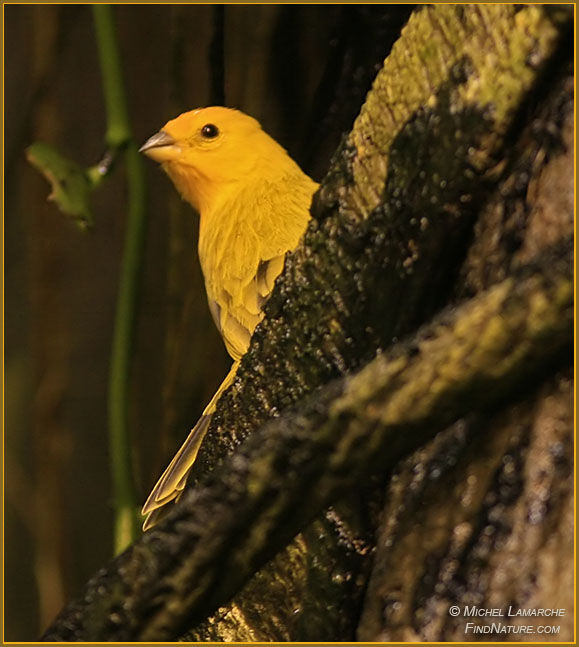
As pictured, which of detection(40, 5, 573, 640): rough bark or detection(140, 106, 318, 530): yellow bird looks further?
detection(140, 106, 318, 530): yellow bird

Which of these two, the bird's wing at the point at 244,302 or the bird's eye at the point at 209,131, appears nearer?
A: the bird's wing at the point at 244,302

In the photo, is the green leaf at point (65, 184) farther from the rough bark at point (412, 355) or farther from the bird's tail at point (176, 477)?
the rough bark at point (412, 355)

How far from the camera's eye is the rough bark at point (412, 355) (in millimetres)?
591

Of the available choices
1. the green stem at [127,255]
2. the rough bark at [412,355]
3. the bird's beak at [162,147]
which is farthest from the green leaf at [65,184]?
the rough bark at [412,355]

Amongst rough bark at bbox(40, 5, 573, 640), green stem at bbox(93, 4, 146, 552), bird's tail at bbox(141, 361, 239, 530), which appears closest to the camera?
rough bark at bbox(40, 5, 573, 640)

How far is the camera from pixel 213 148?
1482 mm

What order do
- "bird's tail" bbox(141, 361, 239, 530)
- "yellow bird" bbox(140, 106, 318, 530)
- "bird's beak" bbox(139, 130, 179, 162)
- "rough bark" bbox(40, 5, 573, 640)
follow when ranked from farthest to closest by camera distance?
"bird's beak" bbox(139, 130, 179, 162) < "yellow bird" bbox(140, 106, 318, 530) < "bird's tail" bbox(141, 361, 239, 530) < "rough bark" bbox(40, 5, 573, 640)

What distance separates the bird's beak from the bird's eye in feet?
0.15

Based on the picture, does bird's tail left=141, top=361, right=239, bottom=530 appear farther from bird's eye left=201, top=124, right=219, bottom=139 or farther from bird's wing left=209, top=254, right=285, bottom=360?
bird's eye left=201, top=124, right=219, bottom=139

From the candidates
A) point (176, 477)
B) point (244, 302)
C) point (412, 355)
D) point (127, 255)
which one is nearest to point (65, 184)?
point (127, 255)

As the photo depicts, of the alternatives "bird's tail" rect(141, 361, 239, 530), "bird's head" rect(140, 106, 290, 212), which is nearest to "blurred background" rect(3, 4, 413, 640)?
"bird's head" rect(140, 106, 290, 212)

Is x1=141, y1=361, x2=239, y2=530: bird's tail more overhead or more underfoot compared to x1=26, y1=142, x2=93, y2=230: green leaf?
more underfoot

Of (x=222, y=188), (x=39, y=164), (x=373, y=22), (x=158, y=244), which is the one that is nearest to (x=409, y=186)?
(x=39, y=164)

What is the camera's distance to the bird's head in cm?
147
